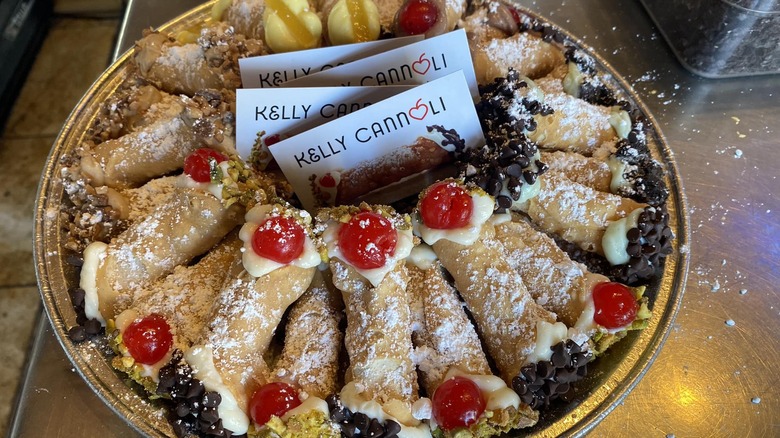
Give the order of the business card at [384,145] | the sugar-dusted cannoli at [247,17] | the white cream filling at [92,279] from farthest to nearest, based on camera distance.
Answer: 1. the sugar-dusted cannoli at [247,17]
2. the business card at [384,145]
3. the white cream filling at [92,279]

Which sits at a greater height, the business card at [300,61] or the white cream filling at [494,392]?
the business card at [300,61]

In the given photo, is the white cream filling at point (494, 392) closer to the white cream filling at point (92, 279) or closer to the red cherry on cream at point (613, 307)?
the red cherry on cream at point (613, 307)

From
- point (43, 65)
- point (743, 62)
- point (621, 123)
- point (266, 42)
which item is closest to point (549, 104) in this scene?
point (621, 123)

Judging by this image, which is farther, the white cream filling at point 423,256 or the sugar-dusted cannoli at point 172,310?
the white cream filling at point 423,256

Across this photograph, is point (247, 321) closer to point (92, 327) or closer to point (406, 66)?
point (92, 327)

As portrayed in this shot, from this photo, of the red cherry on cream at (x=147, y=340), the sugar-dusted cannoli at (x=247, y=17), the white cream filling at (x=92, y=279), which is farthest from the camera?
the sugar-dusted cannoli at (x=247, y=17)

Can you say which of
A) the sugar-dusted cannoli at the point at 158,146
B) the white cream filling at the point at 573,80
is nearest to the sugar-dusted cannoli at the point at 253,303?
the sugar-dusted cannoli at the point at 158,146

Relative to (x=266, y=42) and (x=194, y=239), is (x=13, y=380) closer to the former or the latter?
(x=194, y=239)

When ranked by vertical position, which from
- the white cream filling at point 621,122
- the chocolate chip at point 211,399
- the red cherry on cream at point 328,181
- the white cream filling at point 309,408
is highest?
the red cherry on cream at point 328,181
